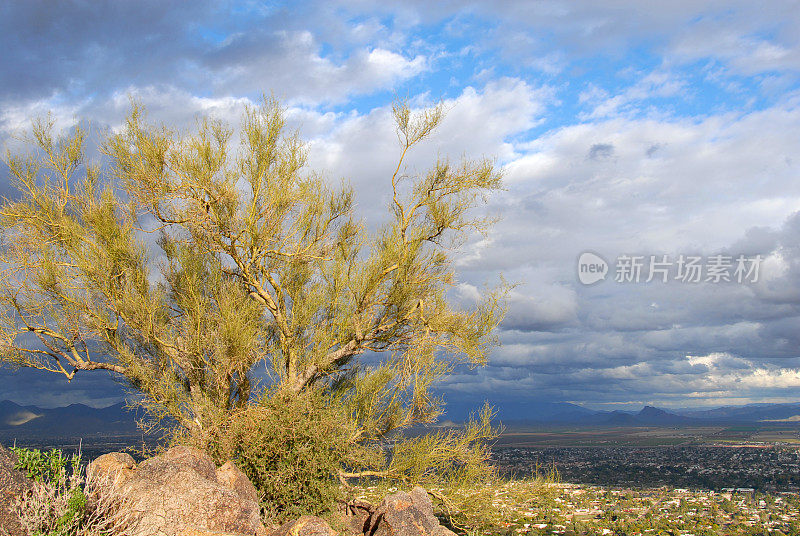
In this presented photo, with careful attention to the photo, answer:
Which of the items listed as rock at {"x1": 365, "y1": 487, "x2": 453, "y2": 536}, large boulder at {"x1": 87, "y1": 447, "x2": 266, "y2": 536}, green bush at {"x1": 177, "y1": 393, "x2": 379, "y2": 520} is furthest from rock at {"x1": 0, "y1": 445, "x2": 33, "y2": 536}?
rock at {"x1": 365, "y1": 487, "x2": 453, "y2": 536}

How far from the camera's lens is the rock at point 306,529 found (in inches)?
396

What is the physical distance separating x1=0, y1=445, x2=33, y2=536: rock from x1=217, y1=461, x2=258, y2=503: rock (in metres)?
4.19

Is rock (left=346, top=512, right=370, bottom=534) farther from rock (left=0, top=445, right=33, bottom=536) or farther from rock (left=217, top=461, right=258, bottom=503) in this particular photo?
rock (left=0, top=445, right=33, bottom=536)

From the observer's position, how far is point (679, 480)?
6656 centimetres

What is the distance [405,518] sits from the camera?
1203cm

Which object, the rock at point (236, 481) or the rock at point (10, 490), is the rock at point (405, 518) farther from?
the rock at point (10, 490)

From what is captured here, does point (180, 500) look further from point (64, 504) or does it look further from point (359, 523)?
point (359, 523)

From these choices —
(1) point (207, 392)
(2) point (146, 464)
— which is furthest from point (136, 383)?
(2) point (146, 464)

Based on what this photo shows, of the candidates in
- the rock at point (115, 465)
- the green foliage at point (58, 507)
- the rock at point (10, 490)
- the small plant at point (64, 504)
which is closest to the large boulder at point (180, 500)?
the rock at point (115, 465)

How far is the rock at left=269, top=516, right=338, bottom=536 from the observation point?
33.0 feet

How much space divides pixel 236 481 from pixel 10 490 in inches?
195

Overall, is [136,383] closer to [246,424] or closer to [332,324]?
[246,424]

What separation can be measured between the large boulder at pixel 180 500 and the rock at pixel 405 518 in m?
2.83

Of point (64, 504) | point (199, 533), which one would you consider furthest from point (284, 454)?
point (64, 504)
